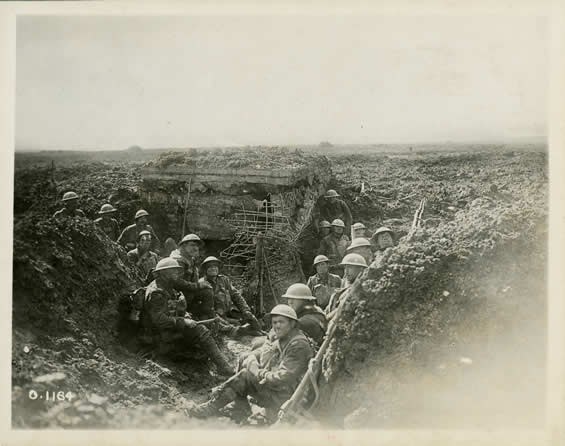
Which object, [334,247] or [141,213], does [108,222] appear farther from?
[334,247]

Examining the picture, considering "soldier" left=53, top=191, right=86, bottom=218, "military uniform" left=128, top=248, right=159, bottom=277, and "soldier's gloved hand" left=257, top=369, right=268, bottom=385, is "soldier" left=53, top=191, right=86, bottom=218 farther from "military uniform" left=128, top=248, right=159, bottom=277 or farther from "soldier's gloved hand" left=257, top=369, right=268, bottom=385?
"soldier's gloved hand" left=257, top=369, right=268, bottom=385

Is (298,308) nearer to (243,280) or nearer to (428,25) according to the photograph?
(243,280)

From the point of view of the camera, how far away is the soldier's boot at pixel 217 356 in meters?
7.40

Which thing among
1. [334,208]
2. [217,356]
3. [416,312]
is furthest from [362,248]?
[217,356]

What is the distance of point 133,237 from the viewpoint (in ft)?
29.2

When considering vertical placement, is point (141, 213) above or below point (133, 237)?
above

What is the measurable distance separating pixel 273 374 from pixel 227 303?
2180 millimetres

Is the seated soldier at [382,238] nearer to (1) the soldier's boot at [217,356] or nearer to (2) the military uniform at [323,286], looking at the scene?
(2) the military uniform at [323,286]

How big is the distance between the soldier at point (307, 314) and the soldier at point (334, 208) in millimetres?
2490

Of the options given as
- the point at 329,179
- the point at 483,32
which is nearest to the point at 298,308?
the point at 329,179

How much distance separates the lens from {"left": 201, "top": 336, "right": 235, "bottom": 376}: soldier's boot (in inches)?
291

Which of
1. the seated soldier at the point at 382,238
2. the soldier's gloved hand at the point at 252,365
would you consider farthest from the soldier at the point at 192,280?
the seated soldier at the point at 382,238

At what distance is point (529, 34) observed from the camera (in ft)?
24.2

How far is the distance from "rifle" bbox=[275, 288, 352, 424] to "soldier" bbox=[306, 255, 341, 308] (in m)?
1.39
